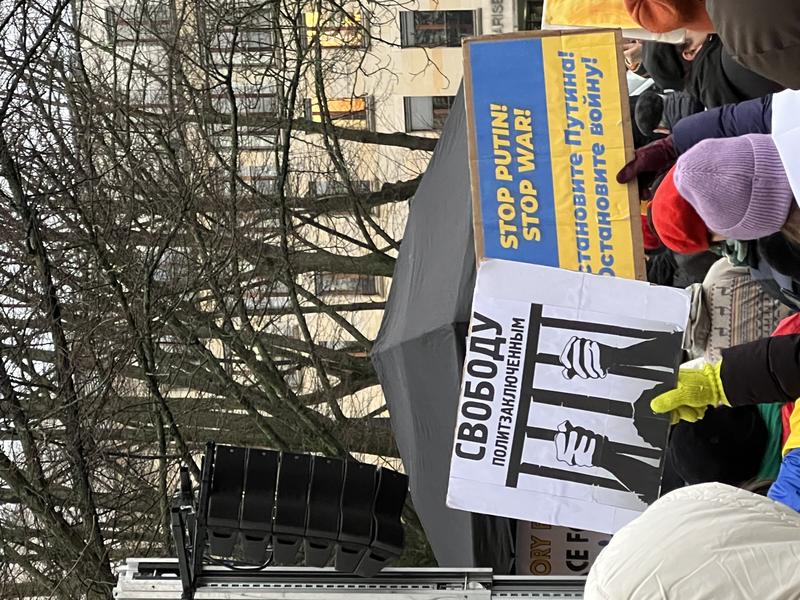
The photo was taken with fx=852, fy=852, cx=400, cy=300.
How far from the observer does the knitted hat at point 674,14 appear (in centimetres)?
326

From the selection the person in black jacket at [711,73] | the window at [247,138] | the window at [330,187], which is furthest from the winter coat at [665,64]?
the window at [330,187]

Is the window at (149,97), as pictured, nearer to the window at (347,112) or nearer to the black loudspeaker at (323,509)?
the window at (347,112)

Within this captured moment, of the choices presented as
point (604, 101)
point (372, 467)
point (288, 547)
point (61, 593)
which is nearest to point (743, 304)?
point (604, 101)

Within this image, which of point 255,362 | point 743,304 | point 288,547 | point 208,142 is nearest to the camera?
point 288,547

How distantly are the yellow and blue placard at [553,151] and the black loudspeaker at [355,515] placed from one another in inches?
45.8

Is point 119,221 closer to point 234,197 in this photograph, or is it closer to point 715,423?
point 234,197

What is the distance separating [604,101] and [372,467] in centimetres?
207

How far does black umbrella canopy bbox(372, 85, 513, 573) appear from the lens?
169 inches

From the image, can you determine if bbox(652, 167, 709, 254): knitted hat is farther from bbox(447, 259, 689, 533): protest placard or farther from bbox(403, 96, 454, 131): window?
bbox(403, 96, 454, 131): window

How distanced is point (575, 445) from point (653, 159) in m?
1.35

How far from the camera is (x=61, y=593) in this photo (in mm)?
6680

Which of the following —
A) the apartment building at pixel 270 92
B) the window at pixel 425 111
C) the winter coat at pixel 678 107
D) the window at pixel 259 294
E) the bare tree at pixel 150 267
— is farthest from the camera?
the window at pixel 425 111

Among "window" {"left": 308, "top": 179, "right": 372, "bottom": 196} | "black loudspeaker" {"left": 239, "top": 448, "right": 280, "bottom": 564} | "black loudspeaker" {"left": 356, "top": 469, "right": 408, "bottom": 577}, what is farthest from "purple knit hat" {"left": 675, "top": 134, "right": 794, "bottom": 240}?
"window" {"left": 308, "top": 179, "right": 372, "bottom": 196}

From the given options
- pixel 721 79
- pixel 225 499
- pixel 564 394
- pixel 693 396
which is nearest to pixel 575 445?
pixel 564 394
